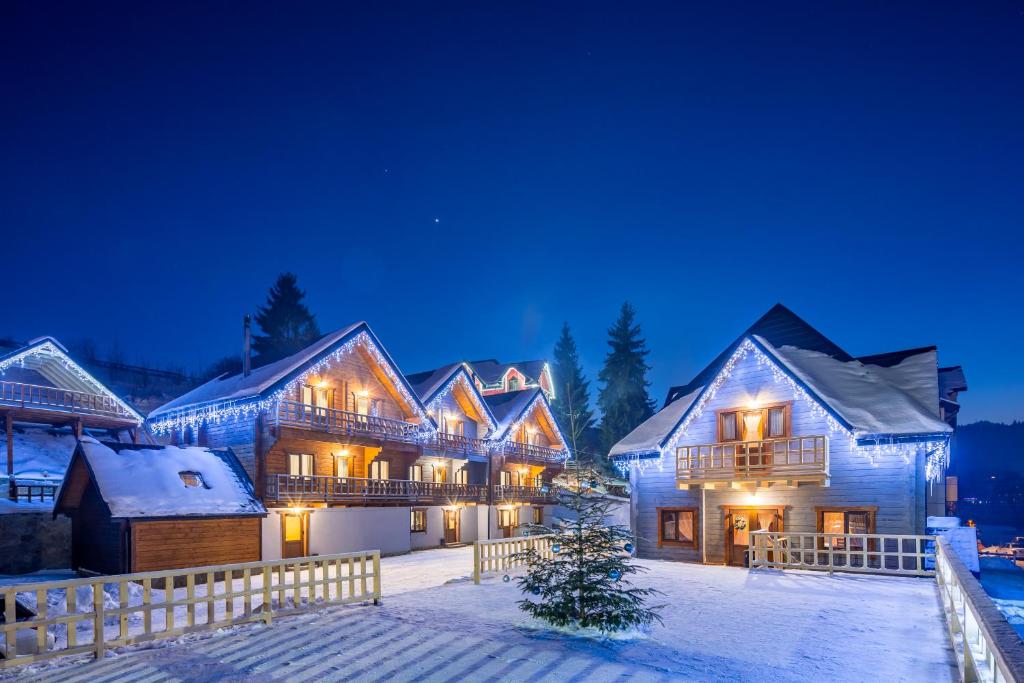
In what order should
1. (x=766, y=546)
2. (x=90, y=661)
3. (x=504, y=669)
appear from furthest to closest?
1. (x=766, y=546)
2. (x=90, y=661)
3. (x=504, y=669)

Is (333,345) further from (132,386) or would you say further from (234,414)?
(132,386)

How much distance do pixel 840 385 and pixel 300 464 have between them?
2142 cm

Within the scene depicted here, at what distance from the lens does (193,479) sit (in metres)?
22.5

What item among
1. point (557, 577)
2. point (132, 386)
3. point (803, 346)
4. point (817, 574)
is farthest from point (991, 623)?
point (132, 386)

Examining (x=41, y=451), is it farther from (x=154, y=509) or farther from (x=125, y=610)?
(x=125, y=610)

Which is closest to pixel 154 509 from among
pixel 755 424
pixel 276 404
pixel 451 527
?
pixel 276 404

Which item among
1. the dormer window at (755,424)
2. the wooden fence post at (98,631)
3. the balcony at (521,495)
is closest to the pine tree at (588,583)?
the wooden fence post at (98,631)

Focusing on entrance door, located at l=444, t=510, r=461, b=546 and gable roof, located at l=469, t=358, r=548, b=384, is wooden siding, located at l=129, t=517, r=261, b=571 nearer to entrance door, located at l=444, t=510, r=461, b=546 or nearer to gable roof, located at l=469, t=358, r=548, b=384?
entrance door, located at l=444, t=510, r=461, b=546

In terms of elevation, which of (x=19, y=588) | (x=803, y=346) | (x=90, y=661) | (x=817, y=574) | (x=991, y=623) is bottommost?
(x=817, y=574)

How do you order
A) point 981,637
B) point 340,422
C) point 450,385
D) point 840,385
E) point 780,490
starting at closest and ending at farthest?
point 981,637 → point 780,490 → point 840,385 → point 340,422 → point 450,385

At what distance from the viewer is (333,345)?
2931cm

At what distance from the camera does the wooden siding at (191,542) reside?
63.7ft

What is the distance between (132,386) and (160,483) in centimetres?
4296

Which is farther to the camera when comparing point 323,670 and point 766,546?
point 766,546
